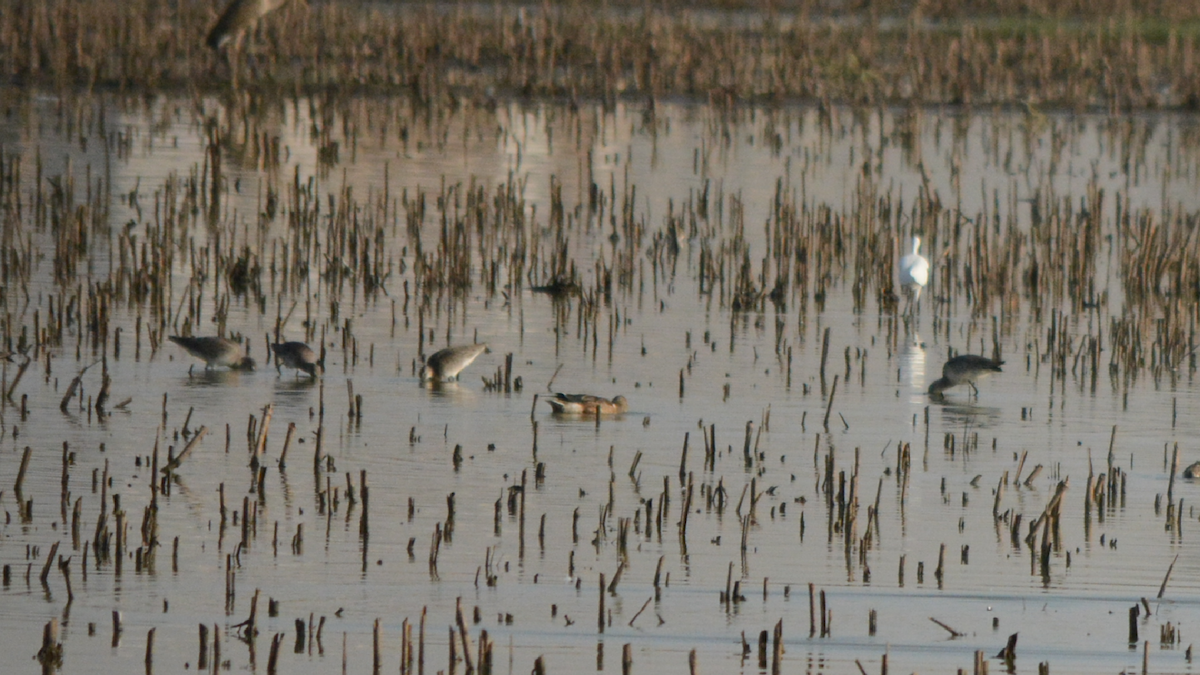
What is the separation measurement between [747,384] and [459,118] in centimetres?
1323

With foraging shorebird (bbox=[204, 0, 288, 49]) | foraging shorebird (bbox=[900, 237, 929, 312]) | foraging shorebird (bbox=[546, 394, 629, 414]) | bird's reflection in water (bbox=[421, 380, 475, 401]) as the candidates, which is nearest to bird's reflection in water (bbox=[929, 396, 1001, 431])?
foraging shorebird (bbox=[546, 394, 629, 414])

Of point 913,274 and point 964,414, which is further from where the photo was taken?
Result: point 913,274

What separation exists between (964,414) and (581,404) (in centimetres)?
203

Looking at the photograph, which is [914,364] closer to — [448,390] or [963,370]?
[963,370]

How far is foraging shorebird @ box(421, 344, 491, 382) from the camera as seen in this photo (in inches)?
402

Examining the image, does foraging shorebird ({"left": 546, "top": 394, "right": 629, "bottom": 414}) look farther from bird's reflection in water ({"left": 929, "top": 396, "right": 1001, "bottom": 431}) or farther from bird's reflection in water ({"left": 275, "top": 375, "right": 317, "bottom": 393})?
Answer: bird's reflection in water ({"left": 929, "top": 396, "right": 1001, "bottom": 431})

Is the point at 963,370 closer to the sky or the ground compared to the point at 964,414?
closer to the sky

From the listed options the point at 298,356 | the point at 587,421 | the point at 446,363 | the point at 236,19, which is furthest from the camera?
the point at 236,19

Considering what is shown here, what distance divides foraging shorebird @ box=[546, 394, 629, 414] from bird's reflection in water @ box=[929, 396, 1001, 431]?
1641mm

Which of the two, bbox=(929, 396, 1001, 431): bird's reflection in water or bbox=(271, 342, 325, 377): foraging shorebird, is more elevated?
bbox=(271, 342, 325, 377): foraging shorebird

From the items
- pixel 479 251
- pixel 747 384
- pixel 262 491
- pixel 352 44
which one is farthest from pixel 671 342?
→ pixel 352 44

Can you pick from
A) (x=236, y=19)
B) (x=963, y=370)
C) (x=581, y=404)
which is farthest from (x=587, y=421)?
(x=236, y=19)

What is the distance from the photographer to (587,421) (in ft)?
31.0

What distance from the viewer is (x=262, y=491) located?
761cm
